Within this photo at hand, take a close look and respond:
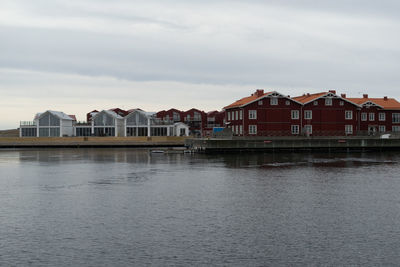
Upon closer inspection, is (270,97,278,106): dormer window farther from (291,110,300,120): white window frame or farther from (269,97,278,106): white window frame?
(291,110,300,120): white window frame

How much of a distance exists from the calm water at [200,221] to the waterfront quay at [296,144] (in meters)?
38.4

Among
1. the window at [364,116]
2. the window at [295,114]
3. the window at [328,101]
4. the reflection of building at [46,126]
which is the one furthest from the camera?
the reflection of building at [46,126]

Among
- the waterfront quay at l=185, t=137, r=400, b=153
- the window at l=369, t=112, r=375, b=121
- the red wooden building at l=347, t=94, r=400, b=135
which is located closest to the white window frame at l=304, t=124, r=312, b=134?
the waterfront quay at l=185, t=137, r=400, b=153

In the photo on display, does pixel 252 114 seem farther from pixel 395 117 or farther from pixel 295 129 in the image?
pixel 395 117

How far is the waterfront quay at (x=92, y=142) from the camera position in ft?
378

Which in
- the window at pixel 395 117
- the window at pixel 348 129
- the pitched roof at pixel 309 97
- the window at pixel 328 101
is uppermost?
the pitched roof at pixel 309 97

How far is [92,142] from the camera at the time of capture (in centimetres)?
11738

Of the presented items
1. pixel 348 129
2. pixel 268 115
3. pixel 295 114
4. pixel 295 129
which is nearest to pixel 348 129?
pixel 348 129

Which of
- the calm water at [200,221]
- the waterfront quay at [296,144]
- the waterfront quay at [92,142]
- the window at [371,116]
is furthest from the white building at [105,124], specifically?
the calm water at [200,221]

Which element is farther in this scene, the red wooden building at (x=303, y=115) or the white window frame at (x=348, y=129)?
the white window frame at (x=348, y=129)

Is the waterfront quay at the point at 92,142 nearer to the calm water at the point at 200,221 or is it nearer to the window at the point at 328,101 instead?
the window at the point at 328,101

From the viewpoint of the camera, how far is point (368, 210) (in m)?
28.2

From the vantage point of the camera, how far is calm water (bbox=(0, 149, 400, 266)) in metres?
19.3

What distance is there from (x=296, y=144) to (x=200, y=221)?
6305cm
